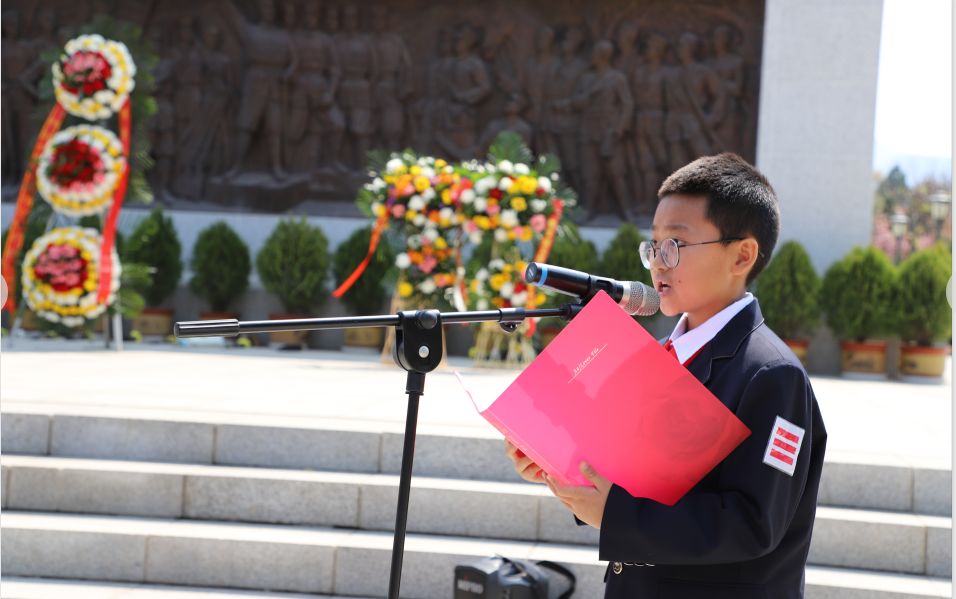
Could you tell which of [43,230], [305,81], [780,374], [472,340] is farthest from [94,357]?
[780,374]

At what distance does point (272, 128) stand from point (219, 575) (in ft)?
28.5

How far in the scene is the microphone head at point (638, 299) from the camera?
197 cm

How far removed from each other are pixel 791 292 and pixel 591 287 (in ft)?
27.5

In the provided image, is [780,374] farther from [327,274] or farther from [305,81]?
[305,81]

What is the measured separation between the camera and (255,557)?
166 inches

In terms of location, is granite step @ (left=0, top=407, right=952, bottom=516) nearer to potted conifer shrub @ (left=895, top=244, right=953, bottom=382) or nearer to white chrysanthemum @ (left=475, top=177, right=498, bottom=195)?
white chrysanthemum @ (left=475, top=177, right=498, bottom=195)

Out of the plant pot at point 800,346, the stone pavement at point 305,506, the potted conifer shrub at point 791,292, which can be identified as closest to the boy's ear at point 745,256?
the stone pavement at point 305,506

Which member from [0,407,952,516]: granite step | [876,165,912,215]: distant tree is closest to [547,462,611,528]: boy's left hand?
[0,407,952,516]: granite step

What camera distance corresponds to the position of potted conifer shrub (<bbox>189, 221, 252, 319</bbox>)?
36.9ft

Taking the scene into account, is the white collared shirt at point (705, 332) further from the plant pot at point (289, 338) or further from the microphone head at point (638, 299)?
the plant pot at point (289, 338)

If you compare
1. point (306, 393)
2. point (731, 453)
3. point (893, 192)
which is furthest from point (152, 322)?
point (893, 192)

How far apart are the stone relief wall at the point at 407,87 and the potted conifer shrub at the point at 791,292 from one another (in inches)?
74.4

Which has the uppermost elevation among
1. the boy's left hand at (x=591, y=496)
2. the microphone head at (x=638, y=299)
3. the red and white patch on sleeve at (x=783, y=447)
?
the microphone head at (x=638, y=299)

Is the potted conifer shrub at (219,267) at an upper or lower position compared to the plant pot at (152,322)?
upper
